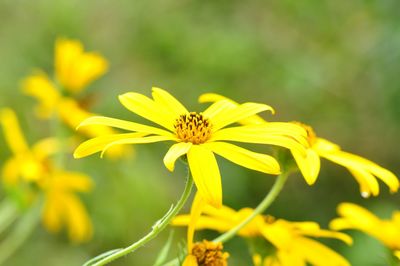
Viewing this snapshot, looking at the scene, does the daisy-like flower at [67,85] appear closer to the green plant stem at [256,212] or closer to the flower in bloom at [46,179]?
the flower in bloom at [46,179]

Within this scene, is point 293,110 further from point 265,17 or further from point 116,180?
point 116,180

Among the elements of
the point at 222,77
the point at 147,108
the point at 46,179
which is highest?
the point at 222,77

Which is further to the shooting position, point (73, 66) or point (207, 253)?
point (73, 66)

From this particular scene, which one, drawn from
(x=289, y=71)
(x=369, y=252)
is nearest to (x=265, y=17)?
(x=289, y=71)

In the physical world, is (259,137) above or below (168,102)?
below

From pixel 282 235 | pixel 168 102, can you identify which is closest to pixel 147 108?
pixel 168 102

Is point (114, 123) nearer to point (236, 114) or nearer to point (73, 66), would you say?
point (236, 114)

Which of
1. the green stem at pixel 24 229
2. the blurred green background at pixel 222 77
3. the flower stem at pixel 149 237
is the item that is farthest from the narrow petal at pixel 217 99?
the blurred green background at pixel 222 77
